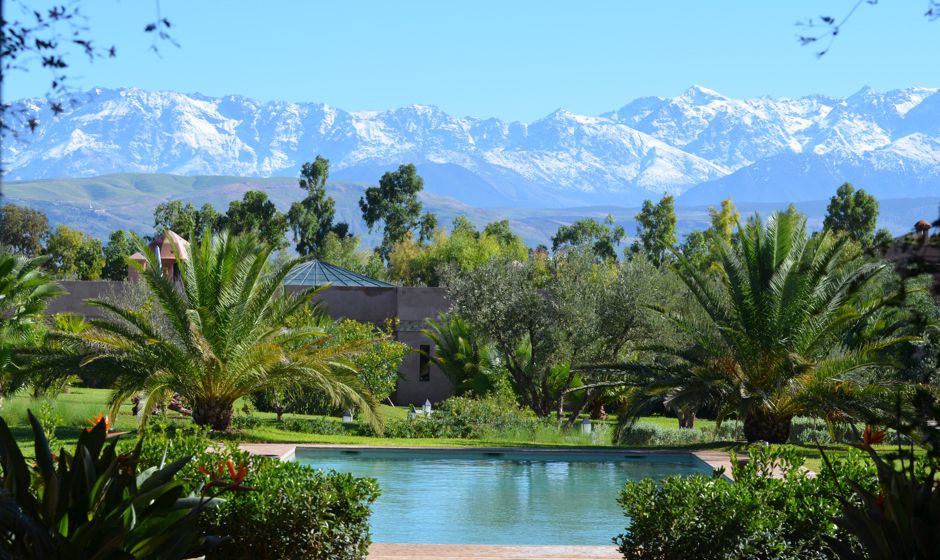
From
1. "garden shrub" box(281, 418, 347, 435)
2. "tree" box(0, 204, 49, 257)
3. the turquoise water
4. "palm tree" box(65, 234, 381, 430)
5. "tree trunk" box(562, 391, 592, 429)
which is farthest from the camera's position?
"tree" box(0, 204, 49, 257)

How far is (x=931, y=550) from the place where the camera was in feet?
16.9

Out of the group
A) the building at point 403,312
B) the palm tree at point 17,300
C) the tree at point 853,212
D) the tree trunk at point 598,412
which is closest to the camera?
the palm tree at point 17,300

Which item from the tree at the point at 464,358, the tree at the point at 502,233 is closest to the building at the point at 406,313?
the tree at the point at 464,358

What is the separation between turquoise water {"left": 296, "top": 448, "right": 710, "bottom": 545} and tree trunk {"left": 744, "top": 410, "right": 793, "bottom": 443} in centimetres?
147

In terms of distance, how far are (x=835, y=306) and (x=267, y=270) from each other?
30.6ft

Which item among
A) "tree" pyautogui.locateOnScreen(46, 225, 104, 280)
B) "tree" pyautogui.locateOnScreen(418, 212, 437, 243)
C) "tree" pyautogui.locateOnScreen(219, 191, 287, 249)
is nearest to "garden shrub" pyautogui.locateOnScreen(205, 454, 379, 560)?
"tree" pyautogui.locateOnScreen(219, 191, 287, 249)

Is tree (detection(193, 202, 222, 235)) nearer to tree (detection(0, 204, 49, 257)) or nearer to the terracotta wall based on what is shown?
tree (detection(0, 204, 49, 257))

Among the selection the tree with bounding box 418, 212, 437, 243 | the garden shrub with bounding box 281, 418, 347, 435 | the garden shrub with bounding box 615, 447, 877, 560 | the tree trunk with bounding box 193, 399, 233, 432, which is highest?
the tree with bounding box 418, 212, 437, 243

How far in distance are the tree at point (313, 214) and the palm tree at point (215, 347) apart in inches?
2355

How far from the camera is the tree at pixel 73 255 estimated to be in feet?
250

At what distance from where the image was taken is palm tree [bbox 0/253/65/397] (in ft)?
58.7

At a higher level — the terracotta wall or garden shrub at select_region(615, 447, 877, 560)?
the terracotta wall

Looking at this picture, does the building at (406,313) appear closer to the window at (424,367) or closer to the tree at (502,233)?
the window at (424,367)

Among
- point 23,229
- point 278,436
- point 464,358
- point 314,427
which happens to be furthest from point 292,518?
point 23,229
